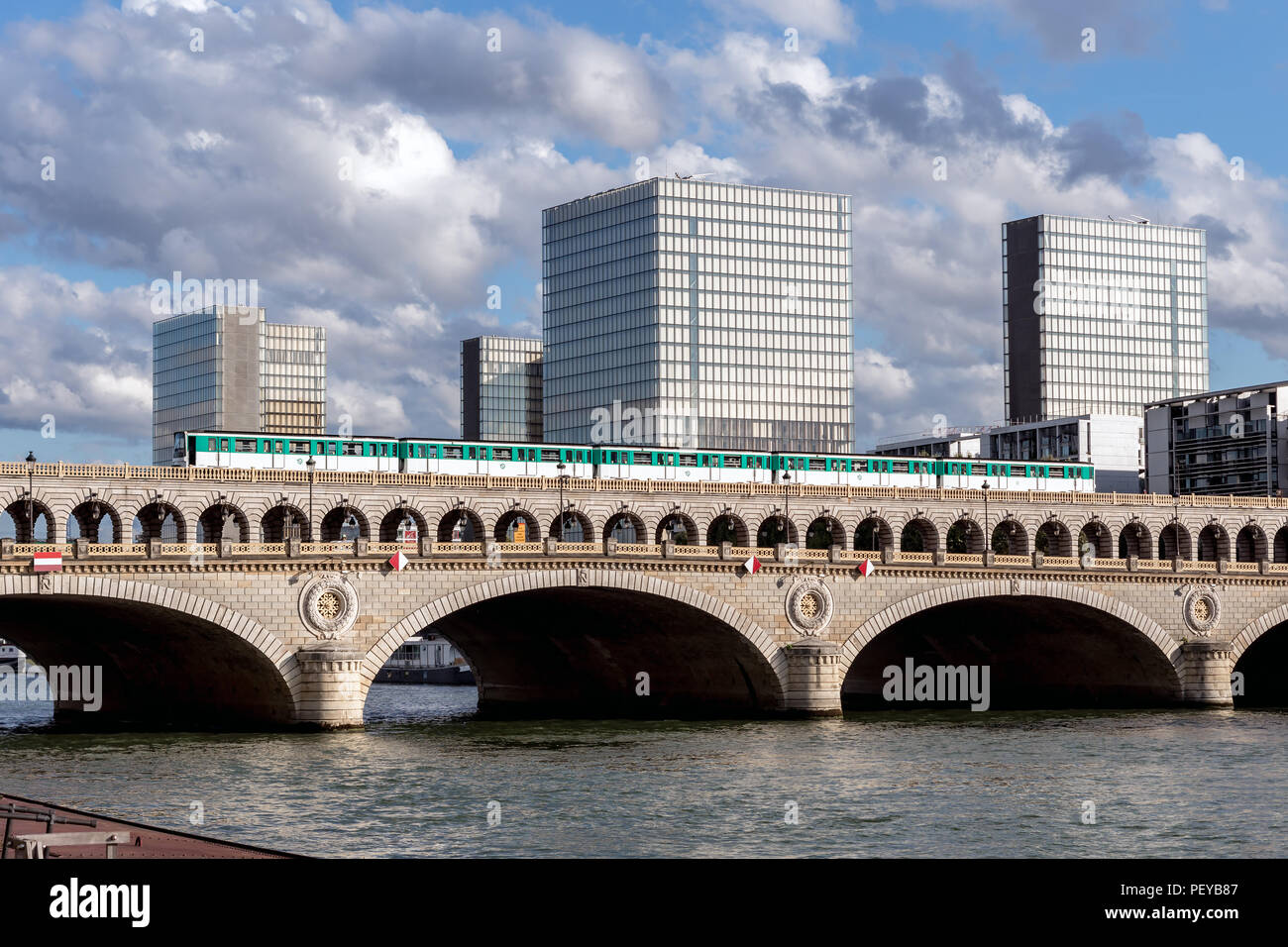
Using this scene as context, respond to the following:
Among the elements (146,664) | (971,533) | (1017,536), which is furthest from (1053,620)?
(146,664)

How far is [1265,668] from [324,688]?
7151 cm

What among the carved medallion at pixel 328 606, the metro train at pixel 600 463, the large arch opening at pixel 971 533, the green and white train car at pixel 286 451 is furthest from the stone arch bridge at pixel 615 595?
the metro train at pixel 600 463

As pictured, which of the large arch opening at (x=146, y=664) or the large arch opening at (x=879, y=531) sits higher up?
the large arch opening at (x=879, y=531)

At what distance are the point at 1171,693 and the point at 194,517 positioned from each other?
59.3m

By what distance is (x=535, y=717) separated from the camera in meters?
105

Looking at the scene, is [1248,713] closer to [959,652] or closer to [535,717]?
[959,652]

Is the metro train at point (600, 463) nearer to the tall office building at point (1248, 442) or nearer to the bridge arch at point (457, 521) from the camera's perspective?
the bridge arch at point (457, 521)

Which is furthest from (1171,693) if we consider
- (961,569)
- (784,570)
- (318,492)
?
(318,492)

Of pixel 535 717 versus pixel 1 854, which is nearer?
pixel 1 854

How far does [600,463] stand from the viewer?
4547 inches

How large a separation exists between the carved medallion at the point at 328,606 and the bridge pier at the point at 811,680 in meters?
24.6

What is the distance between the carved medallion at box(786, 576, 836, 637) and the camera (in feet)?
321

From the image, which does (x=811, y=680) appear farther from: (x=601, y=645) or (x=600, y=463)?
(x=600, y=463)

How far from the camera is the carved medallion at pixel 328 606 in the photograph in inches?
3364
